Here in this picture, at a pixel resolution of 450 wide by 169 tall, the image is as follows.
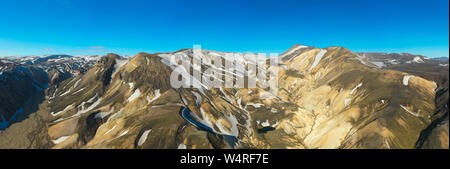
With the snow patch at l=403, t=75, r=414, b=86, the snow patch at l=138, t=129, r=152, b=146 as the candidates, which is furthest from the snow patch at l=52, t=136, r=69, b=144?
the snow patch at l=403, t=75, r=414, b=86

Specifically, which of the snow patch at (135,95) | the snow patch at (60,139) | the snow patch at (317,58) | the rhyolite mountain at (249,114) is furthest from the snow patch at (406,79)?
the snow patch at (60,139)

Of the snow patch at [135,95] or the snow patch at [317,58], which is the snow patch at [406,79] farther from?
the snow patch at [135,95]

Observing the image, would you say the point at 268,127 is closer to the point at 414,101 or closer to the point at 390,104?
the point at 390,104

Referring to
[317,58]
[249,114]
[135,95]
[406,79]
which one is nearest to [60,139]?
[135,95]

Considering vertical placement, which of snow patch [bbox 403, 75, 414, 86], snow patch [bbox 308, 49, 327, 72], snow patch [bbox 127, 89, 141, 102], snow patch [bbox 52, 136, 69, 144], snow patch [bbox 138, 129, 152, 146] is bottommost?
snow patch [bbox 52, 136, 69, 144]

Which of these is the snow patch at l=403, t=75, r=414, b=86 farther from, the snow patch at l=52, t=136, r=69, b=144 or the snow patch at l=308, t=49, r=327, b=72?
the snow patch at l=52, t=136, r=69, b=144

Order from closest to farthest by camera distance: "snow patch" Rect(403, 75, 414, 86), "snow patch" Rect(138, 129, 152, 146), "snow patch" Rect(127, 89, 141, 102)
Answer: "snow patch" Rect(138, 129, 152, 146), "snow patch" Rect(403, 75, 414, 86), "snow patch" Rect(127, 89, 141, 102)

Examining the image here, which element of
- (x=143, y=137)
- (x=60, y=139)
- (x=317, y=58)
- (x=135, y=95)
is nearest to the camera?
(x=143, y=137)

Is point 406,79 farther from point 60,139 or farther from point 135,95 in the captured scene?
point 60,139

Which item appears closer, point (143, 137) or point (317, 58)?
point (143, 137)
